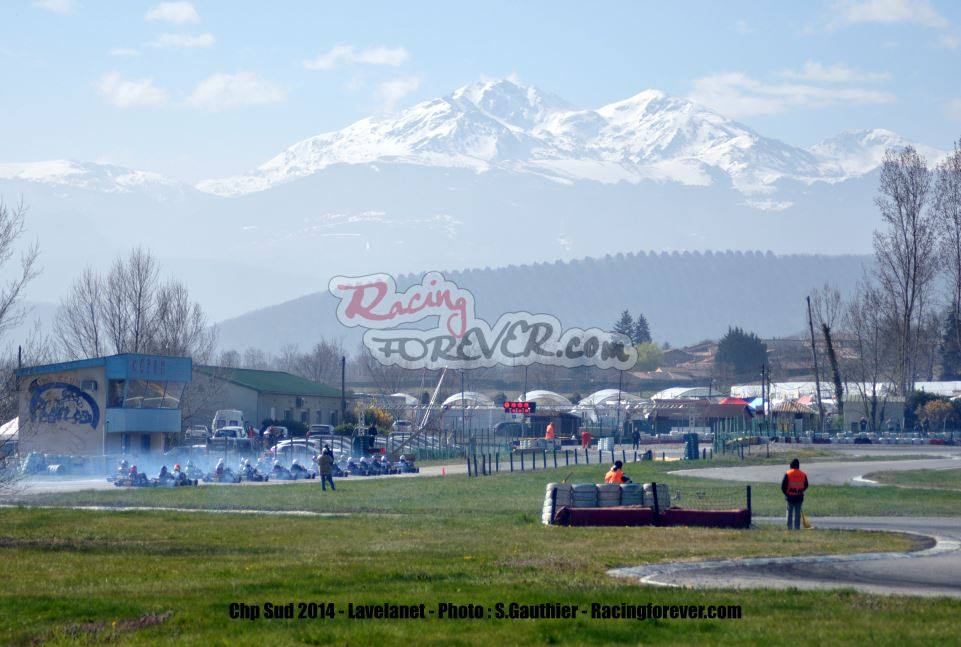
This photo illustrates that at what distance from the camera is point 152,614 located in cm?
1221

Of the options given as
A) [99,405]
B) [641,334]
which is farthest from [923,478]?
[641,334]

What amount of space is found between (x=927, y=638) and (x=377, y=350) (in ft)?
350

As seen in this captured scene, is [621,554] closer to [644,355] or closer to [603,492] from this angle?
[603,492]

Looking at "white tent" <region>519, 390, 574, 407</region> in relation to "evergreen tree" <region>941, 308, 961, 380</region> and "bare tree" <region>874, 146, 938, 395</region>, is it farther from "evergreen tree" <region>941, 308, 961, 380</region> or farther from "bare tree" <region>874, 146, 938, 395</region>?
"evergreen tree" <region>941, 308, 961, 380</region>

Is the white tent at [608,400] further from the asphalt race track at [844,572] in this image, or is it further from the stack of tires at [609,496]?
the asphalt race track at [844,572]

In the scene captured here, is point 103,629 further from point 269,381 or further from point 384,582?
point 269,381

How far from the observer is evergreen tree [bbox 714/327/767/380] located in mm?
148750

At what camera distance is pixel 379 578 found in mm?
15016

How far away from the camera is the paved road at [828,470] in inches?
1716

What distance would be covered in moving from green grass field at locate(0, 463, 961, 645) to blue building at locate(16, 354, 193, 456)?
2388 cm

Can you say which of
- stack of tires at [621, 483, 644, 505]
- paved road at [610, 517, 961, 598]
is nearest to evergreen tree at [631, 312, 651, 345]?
stack of tires at [621, 483, 644, 505]

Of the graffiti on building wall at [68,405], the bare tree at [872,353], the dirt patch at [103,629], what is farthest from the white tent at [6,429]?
the bare tree at [872,353]

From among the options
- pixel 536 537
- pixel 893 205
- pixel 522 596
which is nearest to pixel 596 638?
pixel 522 596

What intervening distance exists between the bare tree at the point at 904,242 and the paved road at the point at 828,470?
91.4ft
